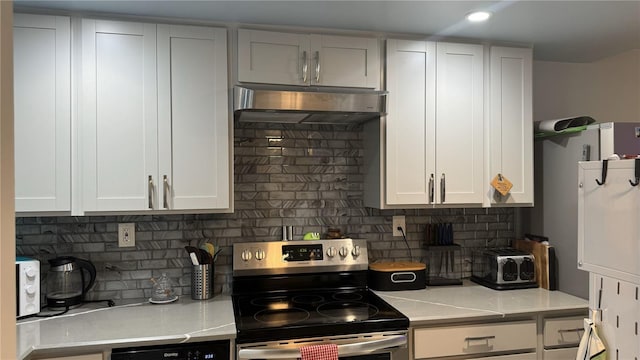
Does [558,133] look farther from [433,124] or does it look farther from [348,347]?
[348,347]

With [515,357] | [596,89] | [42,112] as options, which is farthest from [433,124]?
[42,112]

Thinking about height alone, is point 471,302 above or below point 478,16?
below

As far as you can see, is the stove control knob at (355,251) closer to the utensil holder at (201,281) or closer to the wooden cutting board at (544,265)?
the utensil holder at (201,281)

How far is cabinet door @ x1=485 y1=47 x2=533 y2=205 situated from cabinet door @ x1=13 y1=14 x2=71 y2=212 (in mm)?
2159

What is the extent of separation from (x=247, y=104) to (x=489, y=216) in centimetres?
172

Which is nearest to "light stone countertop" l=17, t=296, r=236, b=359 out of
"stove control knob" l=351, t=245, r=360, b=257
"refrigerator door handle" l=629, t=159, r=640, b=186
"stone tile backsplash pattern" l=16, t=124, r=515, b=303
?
"stone tile backsplash pattern" l=16, t=124, r=515, b=303

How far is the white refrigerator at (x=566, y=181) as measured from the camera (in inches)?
88.7

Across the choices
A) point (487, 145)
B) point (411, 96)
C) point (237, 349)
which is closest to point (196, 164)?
point (237, 349)

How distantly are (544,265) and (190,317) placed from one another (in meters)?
1.94

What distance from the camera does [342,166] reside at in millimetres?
2740

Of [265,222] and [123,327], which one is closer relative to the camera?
[123,327]

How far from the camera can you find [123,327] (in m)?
1.98

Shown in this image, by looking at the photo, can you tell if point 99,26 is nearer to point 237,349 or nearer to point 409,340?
point 237,349

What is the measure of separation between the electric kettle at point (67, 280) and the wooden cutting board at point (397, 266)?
4.89ft
